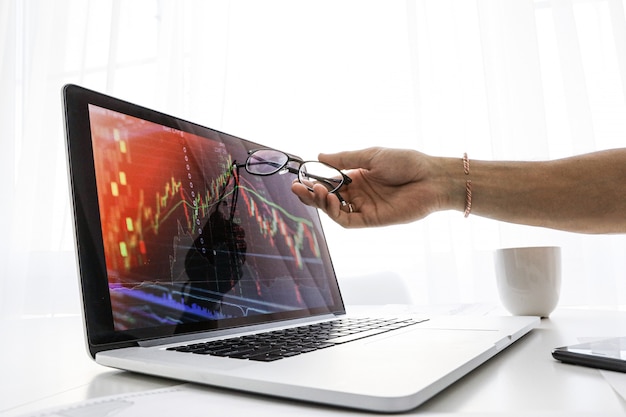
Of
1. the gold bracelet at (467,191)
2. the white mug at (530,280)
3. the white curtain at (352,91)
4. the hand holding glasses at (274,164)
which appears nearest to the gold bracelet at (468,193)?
the gold bracelet at (467,191)

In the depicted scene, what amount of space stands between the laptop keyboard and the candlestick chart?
3.0 inches

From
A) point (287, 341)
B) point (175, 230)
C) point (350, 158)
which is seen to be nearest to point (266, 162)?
point (350, 158)

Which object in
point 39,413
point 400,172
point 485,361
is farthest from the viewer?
point 400,172

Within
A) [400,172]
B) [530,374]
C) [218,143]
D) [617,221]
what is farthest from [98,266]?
[617,221]

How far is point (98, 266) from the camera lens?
51cm

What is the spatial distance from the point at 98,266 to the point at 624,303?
5.80ft

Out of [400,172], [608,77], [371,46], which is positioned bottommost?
[400,172]

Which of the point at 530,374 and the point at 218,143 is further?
the point at 218,143

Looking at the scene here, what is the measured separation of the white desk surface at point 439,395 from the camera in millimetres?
328

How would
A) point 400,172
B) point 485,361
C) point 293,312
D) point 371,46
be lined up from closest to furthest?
point 485,361 → point 293,312 → point 400,172 → point 371,46

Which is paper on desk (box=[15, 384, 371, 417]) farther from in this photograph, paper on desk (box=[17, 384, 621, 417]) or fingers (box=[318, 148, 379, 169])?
fingers (box=[318, 148, 379, 169])

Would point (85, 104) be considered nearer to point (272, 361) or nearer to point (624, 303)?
point (272, 361)

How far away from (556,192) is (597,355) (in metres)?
0.45

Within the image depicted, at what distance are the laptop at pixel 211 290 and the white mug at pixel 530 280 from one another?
0.16 metres
